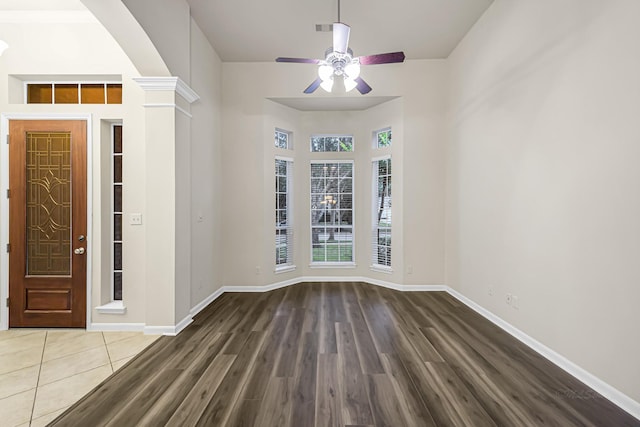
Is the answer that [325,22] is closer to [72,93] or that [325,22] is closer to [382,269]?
[72,93]

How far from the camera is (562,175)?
8.20ft

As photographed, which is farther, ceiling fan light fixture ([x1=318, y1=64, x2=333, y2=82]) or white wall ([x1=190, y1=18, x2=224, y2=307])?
white wall ([x1=190, y1=18, x2=224, y2=307])

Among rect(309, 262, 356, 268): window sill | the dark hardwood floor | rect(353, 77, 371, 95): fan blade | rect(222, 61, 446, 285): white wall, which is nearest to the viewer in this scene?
the dark hardwood floor

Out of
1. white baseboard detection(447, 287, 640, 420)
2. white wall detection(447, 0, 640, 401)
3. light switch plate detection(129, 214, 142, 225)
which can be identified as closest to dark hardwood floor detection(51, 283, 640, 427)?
white baseboard detection(447, 287, 640, 420)

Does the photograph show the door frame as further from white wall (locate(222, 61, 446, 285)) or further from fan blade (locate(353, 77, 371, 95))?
fan blade (locate(353, 77, 371, 95))

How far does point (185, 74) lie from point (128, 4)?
1022mm

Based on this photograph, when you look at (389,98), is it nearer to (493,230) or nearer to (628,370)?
(493,230)

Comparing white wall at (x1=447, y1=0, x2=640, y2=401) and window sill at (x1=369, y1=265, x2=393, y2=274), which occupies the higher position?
white wall at (x1=447, y1=0, x2=640, y2=401)

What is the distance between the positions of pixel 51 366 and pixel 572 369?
4.50m

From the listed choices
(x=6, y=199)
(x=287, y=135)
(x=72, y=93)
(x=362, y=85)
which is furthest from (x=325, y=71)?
(x=6, y=199)

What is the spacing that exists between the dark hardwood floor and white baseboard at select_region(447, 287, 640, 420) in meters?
0.06

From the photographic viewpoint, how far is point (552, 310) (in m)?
2.60

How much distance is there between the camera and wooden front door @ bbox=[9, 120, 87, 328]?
3.27 meters

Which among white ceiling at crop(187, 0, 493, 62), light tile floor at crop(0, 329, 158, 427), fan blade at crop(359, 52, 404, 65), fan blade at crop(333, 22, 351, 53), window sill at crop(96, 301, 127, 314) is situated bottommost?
light tile floor at crop(0, 329, 158, 427)
